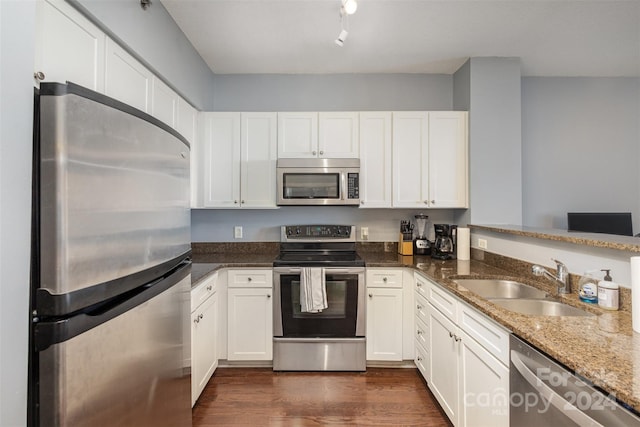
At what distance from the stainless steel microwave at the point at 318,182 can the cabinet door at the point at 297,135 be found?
5.8 inches

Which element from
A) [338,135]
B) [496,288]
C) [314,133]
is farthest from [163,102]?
[496,288]

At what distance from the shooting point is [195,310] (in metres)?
1.94

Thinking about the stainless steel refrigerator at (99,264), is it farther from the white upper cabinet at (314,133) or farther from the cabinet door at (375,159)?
the cabinet door at (375,159)

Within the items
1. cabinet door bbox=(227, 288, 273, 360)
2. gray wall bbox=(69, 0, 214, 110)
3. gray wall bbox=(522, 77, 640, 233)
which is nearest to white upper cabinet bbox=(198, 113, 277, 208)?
gray wall bbox=(69, 0, 214, 110)

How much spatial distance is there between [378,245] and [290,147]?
53.2 inches

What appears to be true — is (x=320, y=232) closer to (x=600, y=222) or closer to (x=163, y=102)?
(x=163, y=102)

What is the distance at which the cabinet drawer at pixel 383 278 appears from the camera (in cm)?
251

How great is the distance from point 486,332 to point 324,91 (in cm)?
261

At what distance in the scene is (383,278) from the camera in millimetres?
2521

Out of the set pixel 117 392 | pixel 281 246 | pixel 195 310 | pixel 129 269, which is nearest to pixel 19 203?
pixel 129 269

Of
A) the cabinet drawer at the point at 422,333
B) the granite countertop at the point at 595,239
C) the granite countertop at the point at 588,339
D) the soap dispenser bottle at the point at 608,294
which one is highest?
the granite countertop at the point at 595,239

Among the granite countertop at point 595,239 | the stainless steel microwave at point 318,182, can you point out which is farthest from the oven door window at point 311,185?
the granite countertop at point 595,239

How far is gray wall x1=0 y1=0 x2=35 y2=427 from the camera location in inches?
23.5

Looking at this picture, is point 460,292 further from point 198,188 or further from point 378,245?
point 198,188
